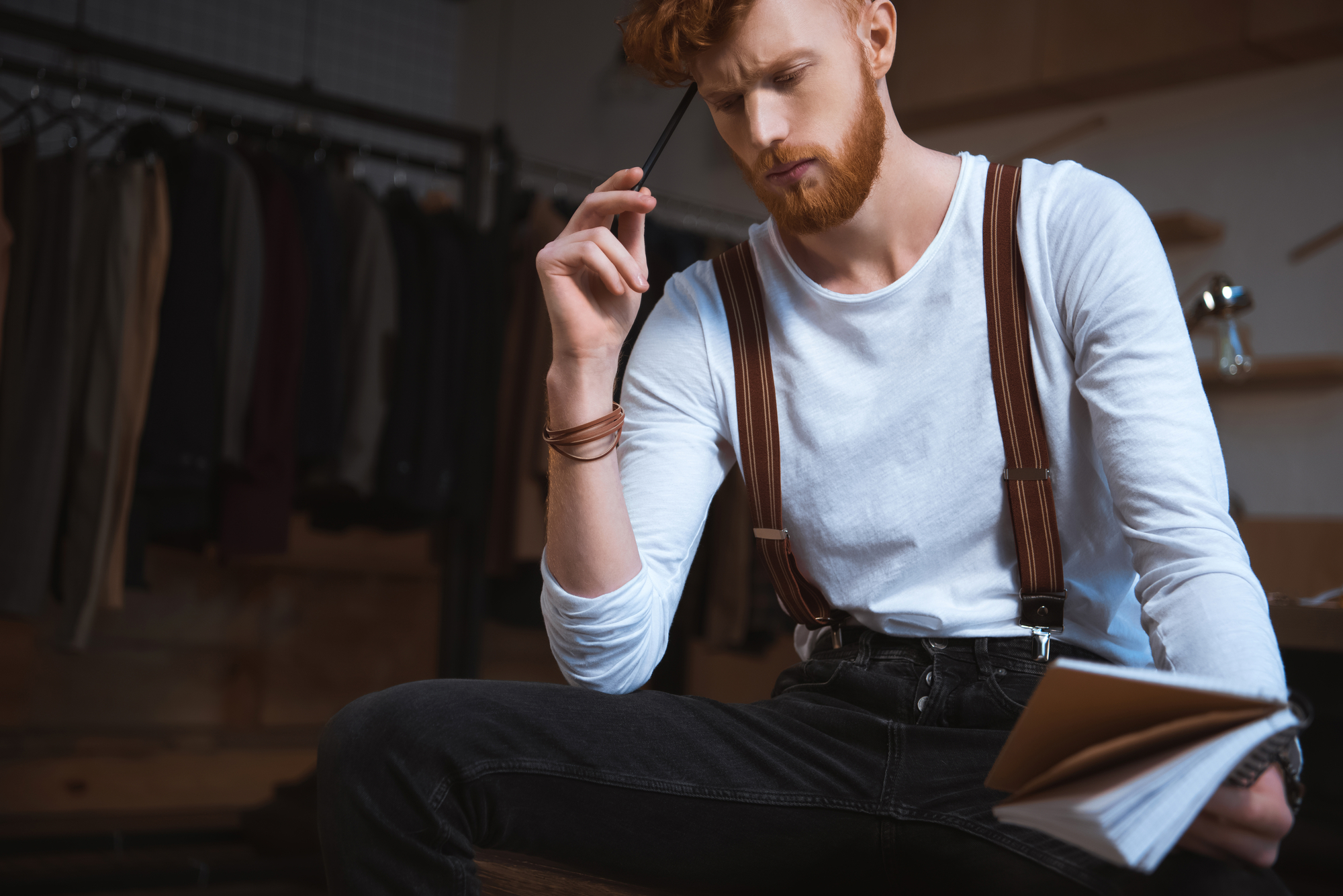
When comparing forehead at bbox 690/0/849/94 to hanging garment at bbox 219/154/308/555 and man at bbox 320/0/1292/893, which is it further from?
hanging garment at bbox 219/154/308/555

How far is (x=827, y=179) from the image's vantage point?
1.08m

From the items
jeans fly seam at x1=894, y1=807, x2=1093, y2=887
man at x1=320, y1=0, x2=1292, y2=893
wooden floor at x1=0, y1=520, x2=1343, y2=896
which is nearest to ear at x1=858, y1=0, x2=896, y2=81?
man at x1=320, y1=0, x2=1292, y2=893

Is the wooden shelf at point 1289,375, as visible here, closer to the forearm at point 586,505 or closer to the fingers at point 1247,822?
the forearm at point 586,505

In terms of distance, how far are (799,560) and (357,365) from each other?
5.99ft

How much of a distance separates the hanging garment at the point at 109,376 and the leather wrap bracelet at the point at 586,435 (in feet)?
5.68

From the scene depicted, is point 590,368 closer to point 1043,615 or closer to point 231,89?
point 1043,615

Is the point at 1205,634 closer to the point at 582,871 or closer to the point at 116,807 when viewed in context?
the point at 582,871

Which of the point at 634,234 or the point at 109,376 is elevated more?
the point at 634,234

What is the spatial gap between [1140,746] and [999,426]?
48cm

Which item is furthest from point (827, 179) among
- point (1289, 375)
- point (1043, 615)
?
point (1289, 375)

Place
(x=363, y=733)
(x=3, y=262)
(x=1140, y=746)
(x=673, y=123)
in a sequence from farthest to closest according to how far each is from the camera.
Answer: (x=3, y=262)
(x=673, y=123)
(x=363, y=733)
(x=1140, y=746)

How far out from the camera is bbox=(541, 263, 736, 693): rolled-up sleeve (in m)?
0.97

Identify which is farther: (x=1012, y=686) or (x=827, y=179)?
(x=827, y=179)

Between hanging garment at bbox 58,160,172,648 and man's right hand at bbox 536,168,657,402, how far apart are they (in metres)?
1.71
